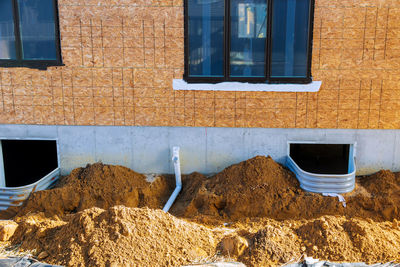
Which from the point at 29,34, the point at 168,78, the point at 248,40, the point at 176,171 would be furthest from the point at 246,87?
the point at 29,34

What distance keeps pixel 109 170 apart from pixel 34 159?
9.99ft

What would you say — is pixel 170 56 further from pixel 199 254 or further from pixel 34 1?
pixel 199 254

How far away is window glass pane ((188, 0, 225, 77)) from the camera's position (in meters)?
6.55

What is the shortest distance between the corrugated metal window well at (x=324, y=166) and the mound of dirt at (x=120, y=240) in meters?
2.26

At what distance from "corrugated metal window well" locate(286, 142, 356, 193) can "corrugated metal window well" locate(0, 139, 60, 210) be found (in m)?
4.93

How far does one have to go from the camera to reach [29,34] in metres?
6.82

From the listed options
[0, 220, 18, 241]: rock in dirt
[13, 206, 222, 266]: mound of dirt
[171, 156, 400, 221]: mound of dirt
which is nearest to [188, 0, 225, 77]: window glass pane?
[171, 156, 400, 221]: mound of dirt

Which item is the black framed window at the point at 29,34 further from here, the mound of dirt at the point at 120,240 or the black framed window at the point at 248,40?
the mound of dirt at the point at 120,240

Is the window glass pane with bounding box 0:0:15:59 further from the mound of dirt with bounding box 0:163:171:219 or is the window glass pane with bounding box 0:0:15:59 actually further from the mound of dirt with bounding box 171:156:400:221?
the mound of dirt with bounding box 171:156:400:221

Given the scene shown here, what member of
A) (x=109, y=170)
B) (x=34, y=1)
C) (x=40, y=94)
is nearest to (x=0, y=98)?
(x=40, y=94)

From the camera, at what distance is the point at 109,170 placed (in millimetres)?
6863

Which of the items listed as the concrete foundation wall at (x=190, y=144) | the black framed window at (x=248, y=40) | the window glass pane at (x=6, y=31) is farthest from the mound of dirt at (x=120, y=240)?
the window glass pane at (x=6, y=31)

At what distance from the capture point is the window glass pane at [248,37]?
6.52 m

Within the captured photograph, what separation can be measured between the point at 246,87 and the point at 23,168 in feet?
18.6
